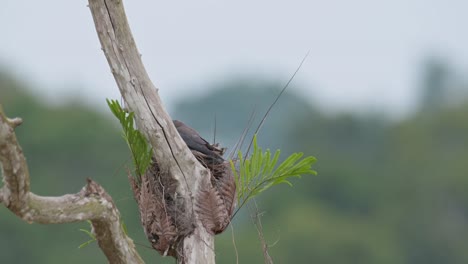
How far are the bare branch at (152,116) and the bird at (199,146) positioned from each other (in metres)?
0.22

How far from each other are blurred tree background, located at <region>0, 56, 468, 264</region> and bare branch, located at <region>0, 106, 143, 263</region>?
3225 centimetres

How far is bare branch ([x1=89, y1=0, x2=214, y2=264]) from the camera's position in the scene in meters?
7.54

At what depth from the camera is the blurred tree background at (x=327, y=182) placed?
170 feet

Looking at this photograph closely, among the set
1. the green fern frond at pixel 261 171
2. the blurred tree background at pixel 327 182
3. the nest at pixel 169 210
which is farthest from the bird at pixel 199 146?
the blurred tree background at pixel 327 182

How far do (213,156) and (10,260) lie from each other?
44.0m

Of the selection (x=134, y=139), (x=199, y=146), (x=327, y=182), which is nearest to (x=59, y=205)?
(x=134, y=139)

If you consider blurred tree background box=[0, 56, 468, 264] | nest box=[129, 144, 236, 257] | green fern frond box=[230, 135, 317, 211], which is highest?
green fern frond box=[230, 135, 317, 211]

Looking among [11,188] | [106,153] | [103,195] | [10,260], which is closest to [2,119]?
[11,188]

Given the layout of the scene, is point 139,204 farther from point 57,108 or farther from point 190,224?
point 57,108

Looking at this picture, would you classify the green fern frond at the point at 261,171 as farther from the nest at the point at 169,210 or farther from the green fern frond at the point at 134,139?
the green fern frond at the point at 134,139

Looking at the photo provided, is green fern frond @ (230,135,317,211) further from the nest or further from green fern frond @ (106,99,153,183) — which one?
green fern frond @ (106,99,153,183)

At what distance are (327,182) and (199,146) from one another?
5878 centimetres

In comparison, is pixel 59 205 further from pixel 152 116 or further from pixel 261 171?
pixel 261 171

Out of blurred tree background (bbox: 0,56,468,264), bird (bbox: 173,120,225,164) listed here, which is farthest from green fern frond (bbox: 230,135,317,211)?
blurred tree background (bbox: 0,56,468,264)
